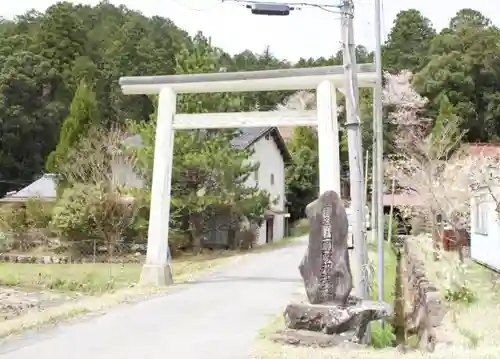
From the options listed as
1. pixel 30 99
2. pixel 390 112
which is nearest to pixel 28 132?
pixel 30 99

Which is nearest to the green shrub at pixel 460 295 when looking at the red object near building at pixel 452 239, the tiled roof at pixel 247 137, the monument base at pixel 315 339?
the monument base at pixel 315 339

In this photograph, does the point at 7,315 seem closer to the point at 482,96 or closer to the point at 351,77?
the point at 351,77

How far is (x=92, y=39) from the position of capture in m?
45.8

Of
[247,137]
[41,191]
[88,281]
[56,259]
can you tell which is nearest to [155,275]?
[88,281]

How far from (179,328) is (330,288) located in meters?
2.47

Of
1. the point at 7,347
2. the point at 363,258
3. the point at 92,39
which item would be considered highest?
the point at 92,39

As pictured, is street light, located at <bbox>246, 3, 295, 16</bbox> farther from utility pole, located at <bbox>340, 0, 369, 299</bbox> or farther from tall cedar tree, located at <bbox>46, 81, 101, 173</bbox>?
tall cedar tree, located at <bbox>46, 81, 101, 173</bbox>

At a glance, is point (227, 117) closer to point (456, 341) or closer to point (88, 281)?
point (88, 281)

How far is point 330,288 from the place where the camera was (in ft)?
26.2

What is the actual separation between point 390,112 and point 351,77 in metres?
29.2

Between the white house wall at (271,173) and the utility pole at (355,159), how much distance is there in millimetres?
19570

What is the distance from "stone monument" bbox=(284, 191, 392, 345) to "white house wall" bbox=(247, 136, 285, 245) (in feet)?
65.2

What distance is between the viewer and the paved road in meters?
7.29

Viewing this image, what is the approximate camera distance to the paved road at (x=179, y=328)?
23.9 feet
